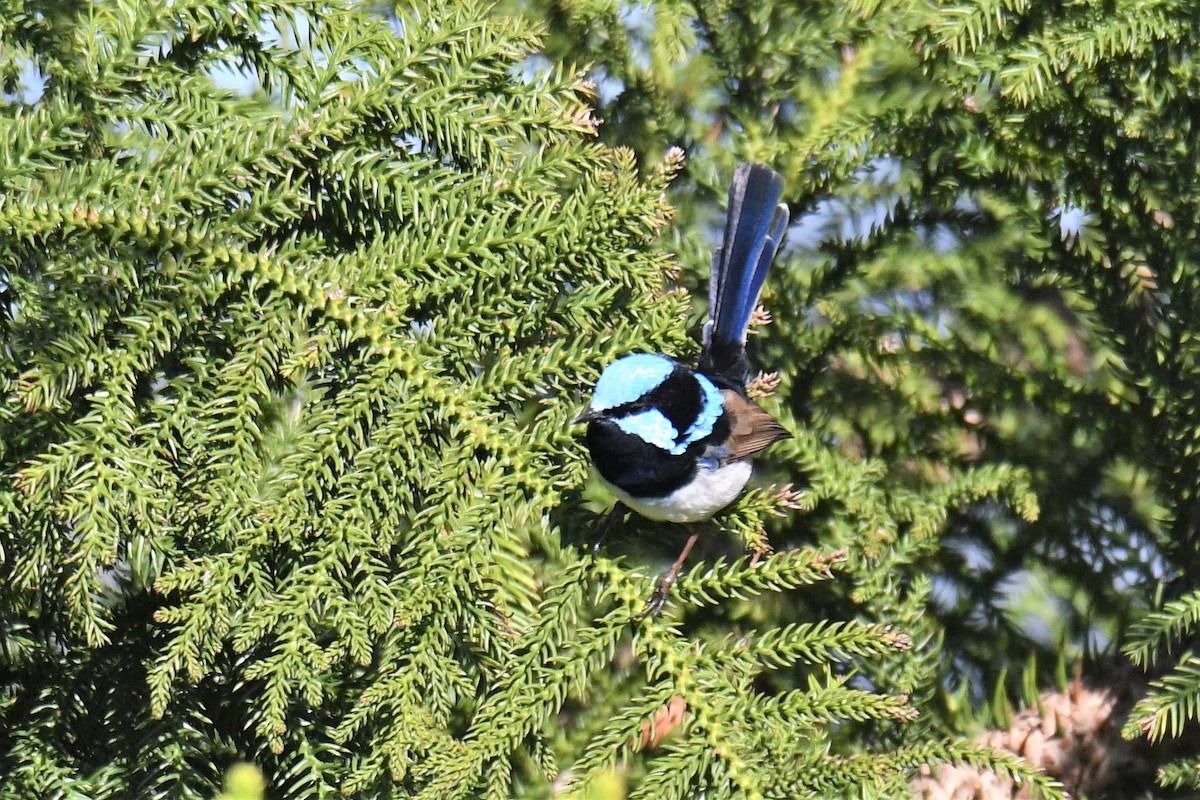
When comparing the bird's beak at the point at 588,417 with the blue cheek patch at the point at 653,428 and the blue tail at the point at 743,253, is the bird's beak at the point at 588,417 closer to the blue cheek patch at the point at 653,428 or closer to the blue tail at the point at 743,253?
the blue cheek patch at the point at 653,428

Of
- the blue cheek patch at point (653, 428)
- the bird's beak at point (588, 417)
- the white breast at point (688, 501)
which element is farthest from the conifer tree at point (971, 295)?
the bird's beak at point (588, 417)

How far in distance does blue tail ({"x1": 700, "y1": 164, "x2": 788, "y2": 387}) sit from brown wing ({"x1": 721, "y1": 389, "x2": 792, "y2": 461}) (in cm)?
16

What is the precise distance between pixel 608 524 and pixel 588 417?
319 millimetres

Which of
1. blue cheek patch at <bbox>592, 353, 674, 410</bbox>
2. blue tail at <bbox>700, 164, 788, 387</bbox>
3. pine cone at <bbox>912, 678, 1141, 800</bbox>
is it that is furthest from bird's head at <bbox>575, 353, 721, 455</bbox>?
pine cone at <bbox>912, 678, 1141, 800</bbox>

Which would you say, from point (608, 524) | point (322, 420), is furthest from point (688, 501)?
point (322, 420)

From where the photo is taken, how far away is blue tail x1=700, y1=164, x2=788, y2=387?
6.95 feet

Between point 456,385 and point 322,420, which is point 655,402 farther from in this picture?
point 322,420

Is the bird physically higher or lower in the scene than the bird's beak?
lower

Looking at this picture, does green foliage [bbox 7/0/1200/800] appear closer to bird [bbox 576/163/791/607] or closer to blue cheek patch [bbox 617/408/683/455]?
bird [bbox 576/163/791/607]

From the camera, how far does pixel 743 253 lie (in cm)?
224

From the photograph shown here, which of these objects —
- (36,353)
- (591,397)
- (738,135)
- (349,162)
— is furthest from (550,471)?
(738,135)

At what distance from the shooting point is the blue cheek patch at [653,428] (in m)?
2.09

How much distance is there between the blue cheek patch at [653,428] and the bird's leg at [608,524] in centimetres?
15

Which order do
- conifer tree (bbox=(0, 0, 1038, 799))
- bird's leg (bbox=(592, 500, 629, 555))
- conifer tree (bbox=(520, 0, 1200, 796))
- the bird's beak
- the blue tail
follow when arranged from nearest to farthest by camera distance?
conifer tree (bbox=(0, 0, 1038, 799)), the bird's beak, bird's leg (bbox=(592, 500, 629, 555)), conifer tree (bbox=(520, 0, 1200, 796)), the blue tail
